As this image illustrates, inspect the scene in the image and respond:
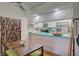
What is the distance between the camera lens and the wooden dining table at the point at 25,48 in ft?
4.84

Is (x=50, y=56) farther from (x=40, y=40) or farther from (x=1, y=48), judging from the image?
(x=1, y=48)

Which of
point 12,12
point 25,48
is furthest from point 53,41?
point 12,12

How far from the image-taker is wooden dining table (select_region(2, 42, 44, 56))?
1477 mm

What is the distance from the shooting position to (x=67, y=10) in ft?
4.70

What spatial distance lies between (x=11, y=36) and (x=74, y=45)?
78cm

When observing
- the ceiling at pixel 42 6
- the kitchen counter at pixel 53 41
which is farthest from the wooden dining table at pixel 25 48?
the ceiling at pixel 42 6

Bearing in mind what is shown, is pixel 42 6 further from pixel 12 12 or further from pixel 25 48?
pixel 25 48

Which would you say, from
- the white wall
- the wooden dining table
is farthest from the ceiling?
the wooden dining table

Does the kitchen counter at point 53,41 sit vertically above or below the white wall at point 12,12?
below

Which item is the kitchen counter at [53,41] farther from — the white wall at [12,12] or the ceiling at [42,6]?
the ceiling at [42,6]

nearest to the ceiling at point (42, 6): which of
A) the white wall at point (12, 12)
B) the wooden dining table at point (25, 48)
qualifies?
the white wall at point (12, 12)

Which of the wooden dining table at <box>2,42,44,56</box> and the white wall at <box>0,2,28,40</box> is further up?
the white wall at <box>0,2,28,40</box>

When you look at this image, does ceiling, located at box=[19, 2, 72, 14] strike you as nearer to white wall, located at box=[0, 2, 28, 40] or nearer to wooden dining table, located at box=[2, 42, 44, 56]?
white wall, located at box=[0, 2, 28, 40]

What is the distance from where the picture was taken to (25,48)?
1.49 meters
